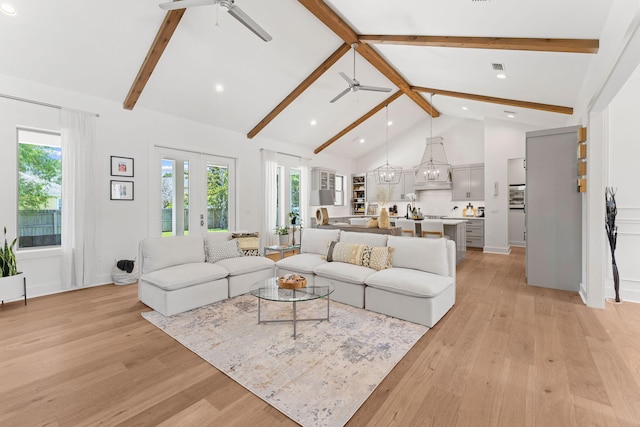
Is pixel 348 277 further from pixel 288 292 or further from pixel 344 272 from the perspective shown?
pixel 288 292

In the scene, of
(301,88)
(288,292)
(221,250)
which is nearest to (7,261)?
(221,250)

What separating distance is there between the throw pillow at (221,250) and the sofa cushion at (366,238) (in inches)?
64.5

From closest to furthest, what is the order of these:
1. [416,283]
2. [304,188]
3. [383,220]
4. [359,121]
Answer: [416,283] → [383,220] → [359,121] → [304,188]

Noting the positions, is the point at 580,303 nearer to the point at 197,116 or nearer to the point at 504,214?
the point at 504,214

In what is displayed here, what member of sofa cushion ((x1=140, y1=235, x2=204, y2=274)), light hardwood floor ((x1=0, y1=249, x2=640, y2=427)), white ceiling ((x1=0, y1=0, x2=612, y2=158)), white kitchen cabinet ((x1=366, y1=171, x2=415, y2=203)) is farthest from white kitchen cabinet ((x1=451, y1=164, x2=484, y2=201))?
sofa cushion ((x1=140, y1=235, x2=204, y2=274))

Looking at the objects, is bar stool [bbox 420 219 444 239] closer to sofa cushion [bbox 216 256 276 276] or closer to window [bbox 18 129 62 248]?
sofa cushion [bbox 216 256 276 276]

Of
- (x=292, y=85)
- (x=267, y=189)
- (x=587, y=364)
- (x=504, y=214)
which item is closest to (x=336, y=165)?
(x=267, y=189)

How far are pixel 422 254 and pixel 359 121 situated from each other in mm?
5535

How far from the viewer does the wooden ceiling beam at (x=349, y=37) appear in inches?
154

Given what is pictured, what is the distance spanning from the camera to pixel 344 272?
3.62 metres

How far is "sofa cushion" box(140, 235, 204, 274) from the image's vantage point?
3.70 m

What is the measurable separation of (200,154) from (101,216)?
2150 mm

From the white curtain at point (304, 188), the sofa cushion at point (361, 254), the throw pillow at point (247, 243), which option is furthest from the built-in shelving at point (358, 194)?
the sofa cushion at point (361, 254)

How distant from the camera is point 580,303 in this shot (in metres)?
3.72
